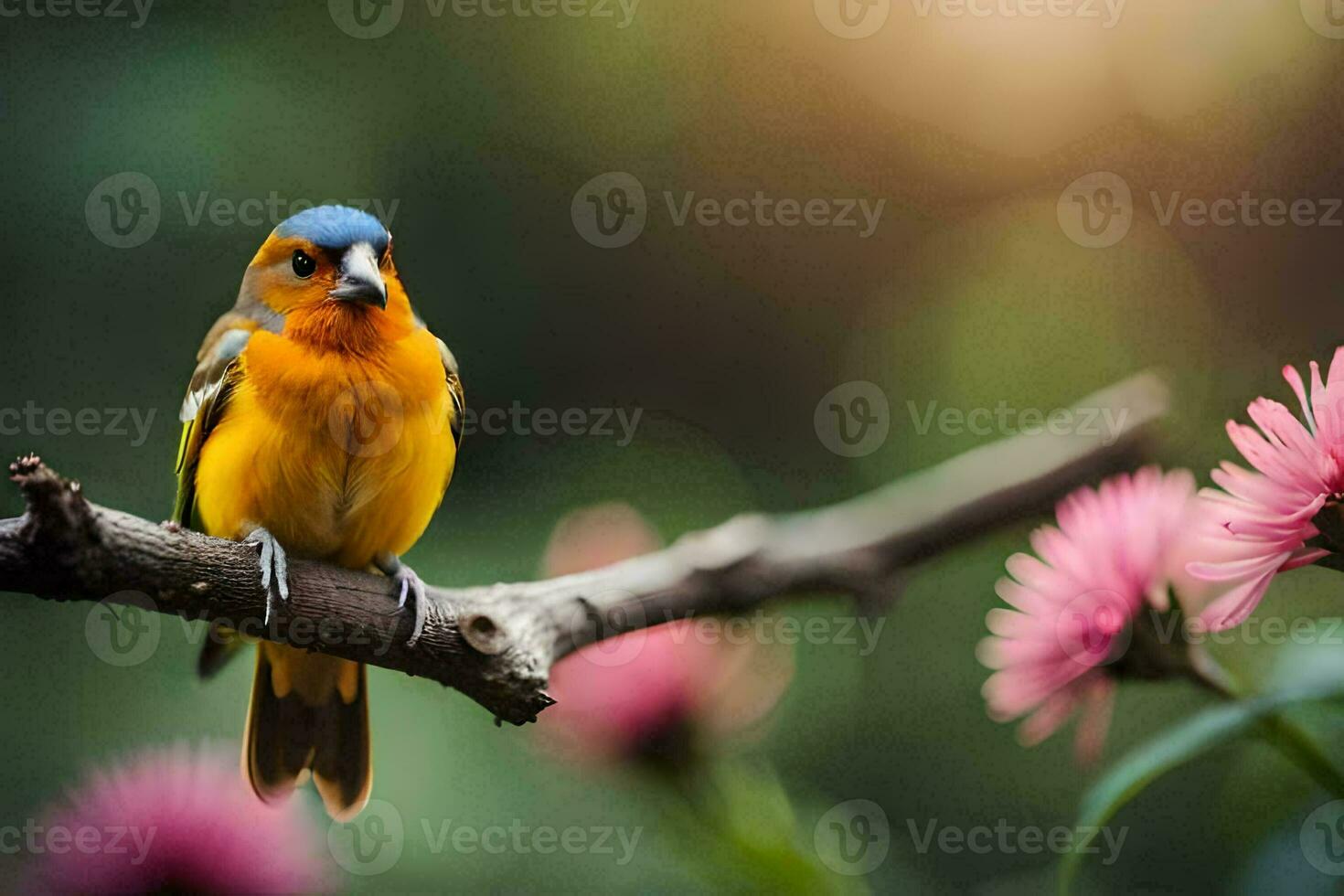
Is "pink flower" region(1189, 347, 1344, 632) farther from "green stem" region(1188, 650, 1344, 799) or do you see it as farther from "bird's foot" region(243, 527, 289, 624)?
"bird's foot" region(243, 527, 289, 624)

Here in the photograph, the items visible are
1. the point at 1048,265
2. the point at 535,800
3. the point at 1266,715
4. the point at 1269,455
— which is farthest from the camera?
the point at 1048,265

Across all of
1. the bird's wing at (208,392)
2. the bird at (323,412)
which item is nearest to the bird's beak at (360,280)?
the bird at (323,412)

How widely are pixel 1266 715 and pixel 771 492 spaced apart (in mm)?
1405

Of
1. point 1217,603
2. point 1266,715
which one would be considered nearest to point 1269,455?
point 1217,603

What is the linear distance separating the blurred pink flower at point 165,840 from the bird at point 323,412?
Result: 0.17 meters

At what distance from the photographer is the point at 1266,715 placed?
897 millimetres

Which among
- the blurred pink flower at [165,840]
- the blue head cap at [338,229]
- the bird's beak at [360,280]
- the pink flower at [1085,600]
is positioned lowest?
the blurred pink flower at [165,840]

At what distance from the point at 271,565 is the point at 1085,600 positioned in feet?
2.25

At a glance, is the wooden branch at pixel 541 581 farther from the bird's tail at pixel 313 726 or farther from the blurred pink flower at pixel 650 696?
the bird's tail at pixel 313 726

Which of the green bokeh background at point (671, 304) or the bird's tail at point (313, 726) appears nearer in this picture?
the bird's tail at point (313, 726)

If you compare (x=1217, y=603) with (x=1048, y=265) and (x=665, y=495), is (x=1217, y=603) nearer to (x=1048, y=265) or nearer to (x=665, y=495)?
(x=665, y=495)

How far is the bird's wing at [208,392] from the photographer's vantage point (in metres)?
1.27

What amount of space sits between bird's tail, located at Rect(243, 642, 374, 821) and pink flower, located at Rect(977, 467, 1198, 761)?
2.47ft

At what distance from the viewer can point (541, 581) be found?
1319mm
